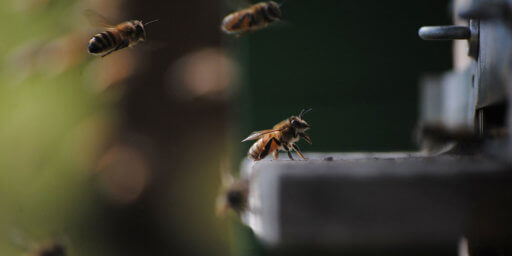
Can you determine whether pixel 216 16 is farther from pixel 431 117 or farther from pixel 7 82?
pixel 431 117

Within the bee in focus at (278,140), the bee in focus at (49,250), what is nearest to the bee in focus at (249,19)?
the bee in focus at (278,140)

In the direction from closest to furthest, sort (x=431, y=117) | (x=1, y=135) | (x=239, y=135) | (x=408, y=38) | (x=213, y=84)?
(x=431, y=117), (x=408, y=38), (x=239, y=135), (x=213, y=84), (x=1, y=135)

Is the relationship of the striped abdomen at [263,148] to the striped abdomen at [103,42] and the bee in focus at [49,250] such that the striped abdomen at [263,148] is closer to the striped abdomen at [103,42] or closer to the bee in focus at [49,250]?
the striped abdomen at [103,42]

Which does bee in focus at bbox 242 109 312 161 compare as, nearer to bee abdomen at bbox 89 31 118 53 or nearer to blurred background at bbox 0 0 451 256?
bee abdomen at bbox 89 31 118 53

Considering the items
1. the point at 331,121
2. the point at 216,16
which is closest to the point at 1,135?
the point at 216,16

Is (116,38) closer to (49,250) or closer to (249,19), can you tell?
(249,19)

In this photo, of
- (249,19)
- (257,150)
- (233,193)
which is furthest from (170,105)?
(257,150)
